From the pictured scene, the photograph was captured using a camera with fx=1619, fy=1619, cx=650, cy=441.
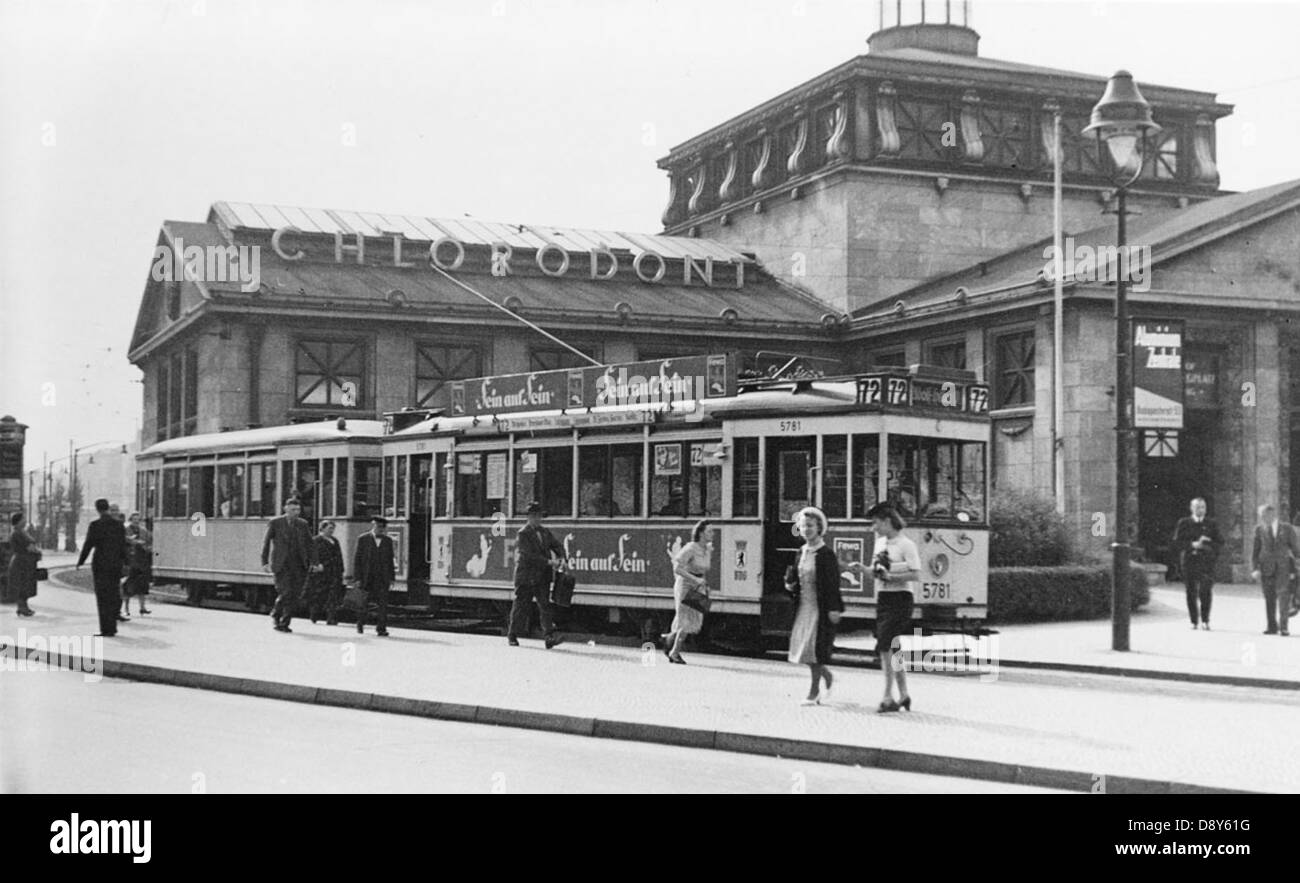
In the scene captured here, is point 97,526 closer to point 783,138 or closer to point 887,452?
point 887,452

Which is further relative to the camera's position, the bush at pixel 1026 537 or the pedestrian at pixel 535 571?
the bush at pixel 1026 537

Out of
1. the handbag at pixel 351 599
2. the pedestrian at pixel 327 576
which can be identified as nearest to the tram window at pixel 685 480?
the handbag at pixel 351 599

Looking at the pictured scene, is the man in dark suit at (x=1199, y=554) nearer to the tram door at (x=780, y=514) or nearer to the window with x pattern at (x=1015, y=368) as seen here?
the tram door at (x=780, y=514)

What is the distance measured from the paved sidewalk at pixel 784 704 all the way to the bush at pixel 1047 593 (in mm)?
6243

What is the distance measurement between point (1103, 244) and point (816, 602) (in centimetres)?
3000

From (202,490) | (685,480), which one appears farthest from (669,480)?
(202,490)

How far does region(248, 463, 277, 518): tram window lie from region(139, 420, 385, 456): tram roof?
0.43 meters

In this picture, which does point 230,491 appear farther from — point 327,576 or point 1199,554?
point 1199,554

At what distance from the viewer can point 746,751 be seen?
39.7ft

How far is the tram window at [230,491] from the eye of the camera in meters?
29.4

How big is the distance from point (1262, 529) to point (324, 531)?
536 inches

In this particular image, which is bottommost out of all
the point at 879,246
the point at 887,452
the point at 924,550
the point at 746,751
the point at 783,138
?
the point at 746,751

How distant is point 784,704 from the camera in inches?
561
